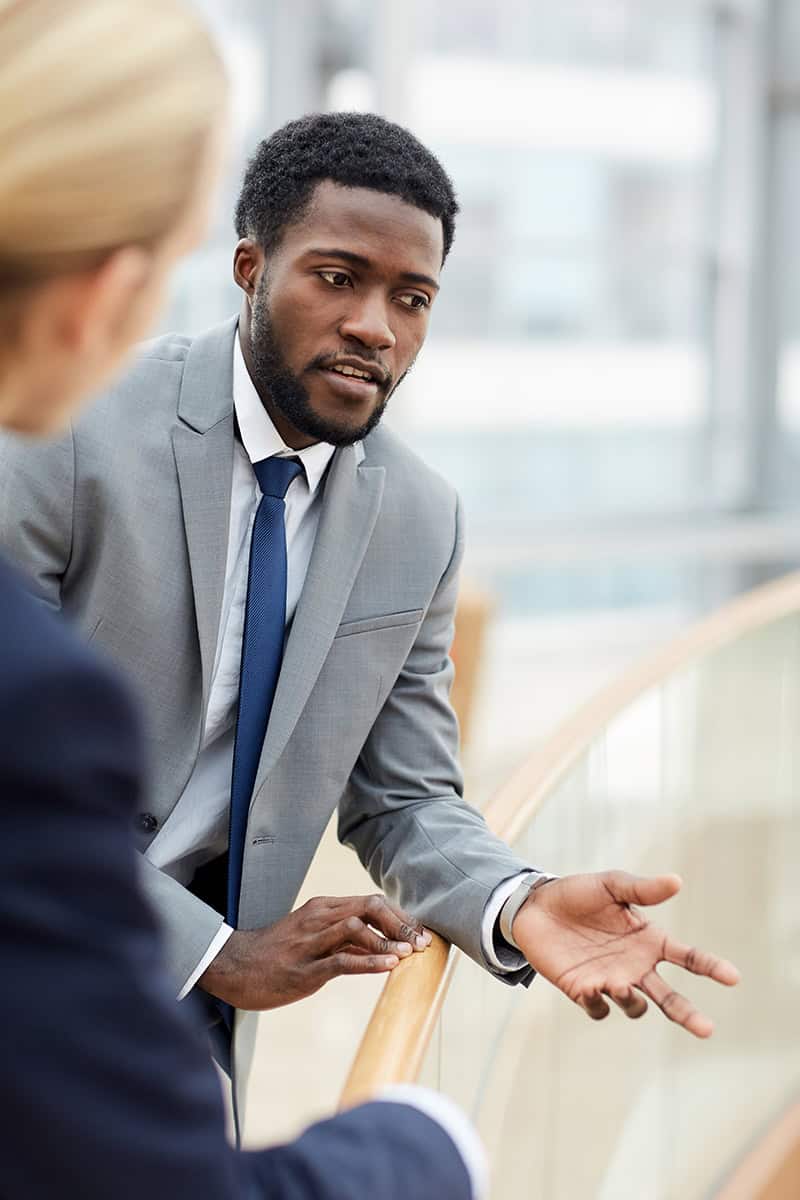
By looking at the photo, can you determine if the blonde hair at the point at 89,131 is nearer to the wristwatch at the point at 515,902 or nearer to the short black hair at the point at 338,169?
the short black hair at the point at 338,169

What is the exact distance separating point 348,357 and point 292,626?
1.09ft

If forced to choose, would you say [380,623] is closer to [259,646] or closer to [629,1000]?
[259,646]

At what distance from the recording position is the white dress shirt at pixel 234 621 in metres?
1.82

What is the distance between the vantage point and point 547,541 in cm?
766

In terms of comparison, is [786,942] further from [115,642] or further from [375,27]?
[375,27]

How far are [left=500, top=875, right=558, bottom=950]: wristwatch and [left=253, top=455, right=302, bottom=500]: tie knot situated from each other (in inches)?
22.0

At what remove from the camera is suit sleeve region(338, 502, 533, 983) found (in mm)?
1821

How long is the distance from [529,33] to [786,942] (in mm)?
4963

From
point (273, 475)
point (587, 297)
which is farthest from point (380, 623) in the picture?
point (587, 297)

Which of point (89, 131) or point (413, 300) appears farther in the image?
point (413, 300)

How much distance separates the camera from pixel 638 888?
64.1 inches

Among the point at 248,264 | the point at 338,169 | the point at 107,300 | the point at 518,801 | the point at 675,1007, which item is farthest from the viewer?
the point at 518,801

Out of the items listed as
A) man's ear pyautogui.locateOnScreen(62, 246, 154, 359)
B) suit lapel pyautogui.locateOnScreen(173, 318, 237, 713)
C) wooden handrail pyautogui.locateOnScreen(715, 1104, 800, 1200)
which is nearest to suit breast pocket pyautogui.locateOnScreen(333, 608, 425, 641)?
suit lapel pyautogui.locateOnScreen(173, 318, 237, 713)

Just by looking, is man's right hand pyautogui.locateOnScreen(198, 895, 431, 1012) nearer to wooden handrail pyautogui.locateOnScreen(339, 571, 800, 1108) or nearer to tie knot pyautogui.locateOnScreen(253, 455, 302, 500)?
wooden handrail pyautogui.locateOnScreen(339, 571, 800, 1108)
